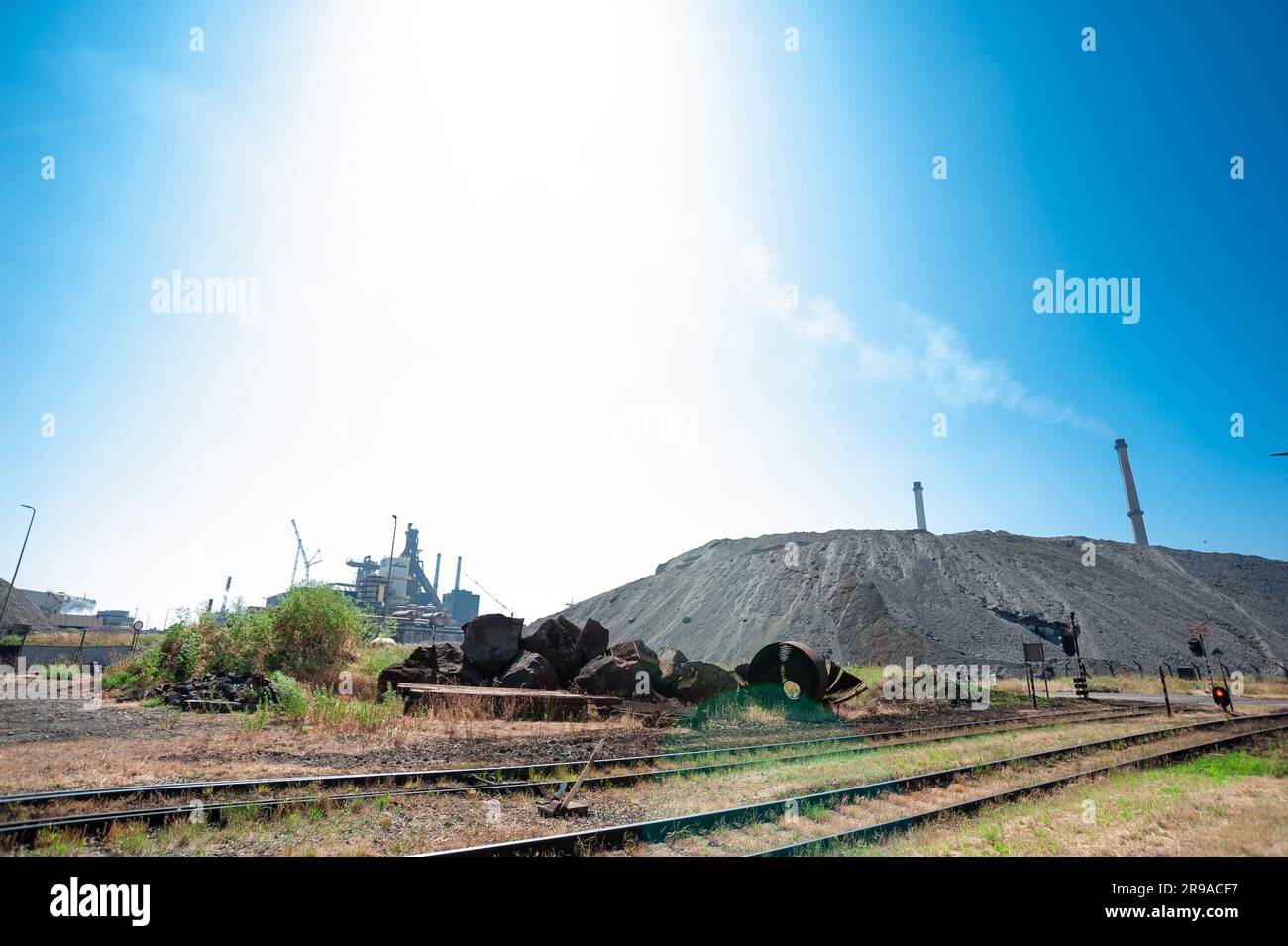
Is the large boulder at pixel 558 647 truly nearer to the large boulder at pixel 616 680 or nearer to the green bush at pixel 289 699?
the large boulder at pixel 616 680

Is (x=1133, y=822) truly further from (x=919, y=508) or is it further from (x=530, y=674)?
(x=919, y=508)

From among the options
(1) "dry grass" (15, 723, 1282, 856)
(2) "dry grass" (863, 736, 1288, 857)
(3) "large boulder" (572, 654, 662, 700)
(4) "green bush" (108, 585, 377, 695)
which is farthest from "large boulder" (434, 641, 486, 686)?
(2) "dry grass" (863, 736, 1288, 857)

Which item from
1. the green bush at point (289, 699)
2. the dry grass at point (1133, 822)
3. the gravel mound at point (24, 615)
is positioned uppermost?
the dry grass at point (1133, 822)

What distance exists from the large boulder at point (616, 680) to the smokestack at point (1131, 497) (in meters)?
Answer: 69.1

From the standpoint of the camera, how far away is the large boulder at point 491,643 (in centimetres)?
1686

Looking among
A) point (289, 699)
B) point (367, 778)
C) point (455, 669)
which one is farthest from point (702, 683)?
point (367, 778)

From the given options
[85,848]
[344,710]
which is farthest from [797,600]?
[85,848]

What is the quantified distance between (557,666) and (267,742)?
907 cm

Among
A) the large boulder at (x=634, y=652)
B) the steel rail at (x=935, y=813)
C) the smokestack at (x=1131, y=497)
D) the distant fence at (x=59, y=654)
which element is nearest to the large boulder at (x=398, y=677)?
the large boulder at (x=634, y=652)

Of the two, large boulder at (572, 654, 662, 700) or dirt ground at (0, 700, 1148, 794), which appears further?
large boulder at (572, 654, 662, 700)

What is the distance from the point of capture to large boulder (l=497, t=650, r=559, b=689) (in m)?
16.0

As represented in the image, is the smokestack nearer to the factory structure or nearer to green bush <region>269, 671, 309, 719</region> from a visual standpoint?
the factory structure
